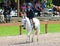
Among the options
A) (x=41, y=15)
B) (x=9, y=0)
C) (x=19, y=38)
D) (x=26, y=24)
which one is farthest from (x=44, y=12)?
(x=26, y=24)

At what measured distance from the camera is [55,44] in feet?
46.1

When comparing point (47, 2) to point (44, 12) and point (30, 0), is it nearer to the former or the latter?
point (30, 0)

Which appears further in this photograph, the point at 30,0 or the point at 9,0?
the point at 30,0

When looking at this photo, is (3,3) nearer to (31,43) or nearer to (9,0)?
(9,0)

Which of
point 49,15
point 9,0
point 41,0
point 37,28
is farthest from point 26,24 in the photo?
point 41,0

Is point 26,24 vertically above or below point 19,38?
above

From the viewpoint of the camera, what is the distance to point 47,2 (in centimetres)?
3409

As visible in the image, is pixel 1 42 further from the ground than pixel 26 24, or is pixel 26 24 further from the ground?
pixel 26 24

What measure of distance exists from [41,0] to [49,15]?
609cm

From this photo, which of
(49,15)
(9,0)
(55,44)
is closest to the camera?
(55,44)

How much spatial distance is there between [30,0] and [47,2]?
2.05 m

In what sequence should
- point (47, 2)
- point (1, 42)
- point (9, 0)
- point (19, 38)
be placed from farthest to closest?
point (47, 2)
point (9, 0)
point (19, 38)
point (1, 42)

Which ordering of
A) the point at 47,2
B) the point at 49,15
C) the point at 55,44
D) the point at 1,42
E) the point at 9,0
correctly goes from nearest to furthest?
the point at 55,44 → the point at 1,42 → the point at 49,15 → the point at 9,0 → the point at 47,2

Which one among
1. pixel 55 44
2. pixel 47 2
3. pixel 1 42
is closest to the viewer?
pixel 55 44
